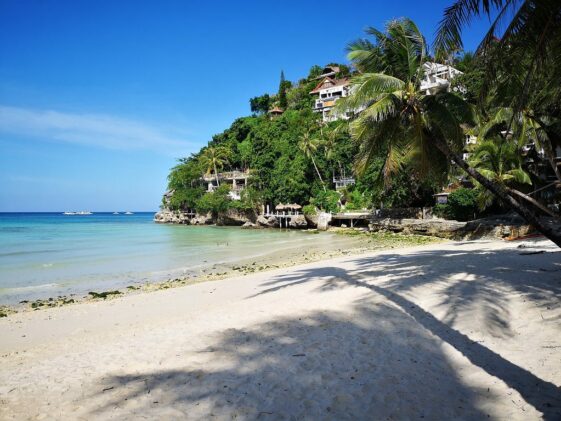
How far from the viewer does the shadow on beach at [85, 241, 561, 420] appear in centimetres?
389

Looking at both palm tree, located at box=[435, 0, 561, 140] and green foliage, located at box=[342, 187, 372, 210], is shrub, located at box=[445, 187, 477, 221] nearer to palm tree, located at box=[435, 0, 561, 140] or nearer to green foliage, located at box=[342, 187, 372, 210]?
green foliage, located at box=[342, 187, 372, 210]

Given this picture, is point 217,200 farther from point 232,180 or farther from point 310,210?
point 310,210

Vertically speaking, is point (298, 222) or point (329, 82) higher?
point (329, 82)

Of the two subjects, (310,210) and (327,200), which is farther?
(310,210)

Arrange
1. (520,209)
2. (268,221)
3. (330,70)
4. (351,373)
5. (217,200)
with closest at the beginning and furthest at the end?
(351,373), (520,209), (268,221), (217,200), (330,70)

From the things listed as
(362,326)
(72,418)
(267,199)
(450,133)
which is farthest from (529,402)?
(267,199)

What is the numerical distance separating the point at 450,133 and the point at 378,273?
4.56 metres

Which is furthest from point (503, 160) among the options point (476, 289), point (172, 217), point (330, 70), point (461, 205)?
point (330, 70)

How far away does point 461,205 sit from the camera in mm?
29906

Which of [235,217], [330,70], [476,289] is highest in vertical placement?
[330,70]

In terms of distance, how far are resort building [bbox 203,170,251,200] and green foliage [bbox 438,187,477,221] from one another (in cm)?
3167

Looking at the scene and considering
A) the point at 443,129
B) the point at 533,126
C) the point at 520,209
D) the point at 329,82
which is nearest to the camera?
the point at 520,209

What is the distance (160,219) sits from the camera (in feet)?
247

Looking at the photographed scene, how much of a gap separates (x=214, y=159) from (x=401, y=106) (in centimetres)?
5420
